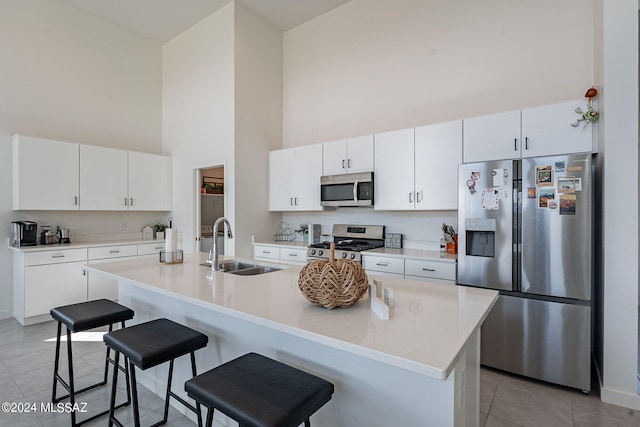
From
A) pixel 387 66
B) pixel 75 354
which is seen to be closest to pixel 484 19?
pixel 387 66

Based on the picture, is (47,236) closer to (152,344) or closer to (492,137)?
(152,344)

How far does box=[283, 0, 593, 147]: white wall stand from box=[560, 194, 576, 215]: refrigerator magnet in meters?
1.19

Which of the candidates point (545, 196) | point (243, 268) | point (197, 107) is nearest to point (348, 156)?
point (243, 268)

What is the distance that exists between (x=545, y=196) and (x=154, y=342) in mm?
2739

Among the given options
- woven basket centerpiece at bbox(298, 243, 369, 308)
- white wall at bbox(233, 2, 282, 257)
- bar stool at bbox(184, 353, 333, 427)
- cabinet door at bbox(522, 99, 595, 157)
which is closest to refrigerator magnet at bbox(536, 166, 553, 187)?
cabinet door at bbox(522, 99, 595, 157)

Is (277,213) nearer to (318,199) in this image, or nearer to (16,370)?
(318,199)

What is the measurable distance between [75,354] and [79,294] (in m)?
1.35

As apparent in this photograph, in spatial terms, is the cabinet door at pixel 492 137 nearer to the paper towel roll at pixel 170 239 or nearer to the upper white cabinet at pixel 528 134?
the upper white cabinet at pixel 528 134

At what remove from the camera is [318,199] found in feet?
13.7

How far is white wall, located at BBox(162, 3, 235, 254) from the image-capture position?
172 inches

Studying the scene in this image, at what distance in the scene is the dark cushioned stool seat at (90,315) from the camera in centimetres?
199

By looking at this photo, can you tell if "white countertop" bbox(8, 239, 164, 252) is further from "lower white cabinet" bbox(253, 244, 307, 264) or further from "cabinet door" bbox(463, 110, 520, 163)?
"cabinet door" bbox(463, 110, 520, 163)

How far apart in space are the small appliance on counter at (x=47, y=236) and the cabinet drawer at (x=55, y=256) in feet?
1.03

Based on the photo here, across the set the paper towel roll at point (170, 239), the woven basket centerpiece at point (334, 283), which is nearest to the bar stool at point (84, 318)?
the paper towel roll at point (170, 239)
